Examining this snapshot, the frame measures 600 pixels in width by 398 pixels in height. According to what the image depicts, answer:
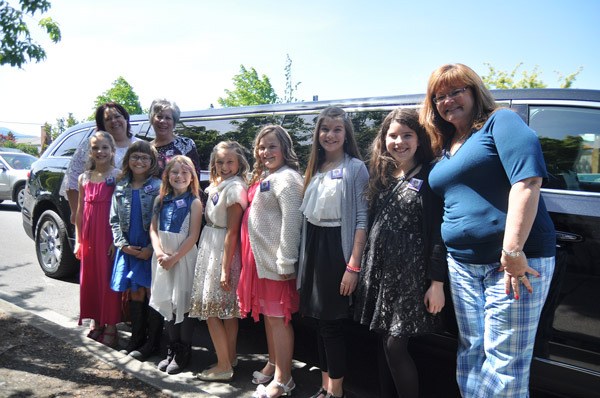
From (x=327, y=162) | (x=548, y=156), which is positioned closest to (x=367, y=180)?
(x=327, y=162)

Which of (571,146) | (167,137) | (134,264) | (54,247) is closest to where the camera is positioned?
(571,146)

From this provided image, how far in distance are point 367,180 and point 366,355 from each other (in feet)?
5.86

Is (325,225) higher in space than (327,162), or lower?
lower

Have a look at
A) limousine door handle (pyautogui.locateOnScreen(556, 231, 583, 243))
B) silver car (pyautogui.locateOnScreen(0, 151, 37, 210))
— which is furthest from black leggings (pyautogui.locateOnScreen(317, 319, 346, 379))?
silver car (pyautogui.locateOnScreen(0, 151, 37, 210))

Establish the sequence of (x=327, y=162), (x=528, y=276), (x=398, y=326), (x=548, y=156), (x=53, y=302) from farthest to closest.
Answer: (x=53, y=302) < (x=327, y=162) < (x=548, y=156) < (x=398, y=326) < (x=528, y=276)

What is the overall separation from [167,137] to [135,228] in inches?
33.6

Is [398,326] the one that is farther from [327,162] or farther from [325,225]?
[327,162]

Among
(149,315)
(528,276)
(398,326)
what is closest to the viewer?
(528,276)

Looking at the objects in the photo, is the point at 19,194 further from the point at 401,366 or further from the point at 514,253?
the point at 514,253

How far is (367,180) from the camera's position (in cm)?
280

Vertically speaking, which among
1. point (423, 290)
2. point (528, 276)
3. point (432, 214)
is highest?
point (432, 214)

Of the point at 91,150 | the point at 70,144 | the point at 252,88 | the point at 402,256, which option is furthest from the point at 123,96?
the point at 402,256

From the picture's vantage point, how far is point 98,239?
389 cm

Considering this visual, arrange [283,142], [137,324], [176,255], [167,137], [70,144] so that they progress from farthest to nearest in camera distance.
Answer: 1. [70,144]
2. [167,137]
3. [137,324]
4. [176,255]
5. [283,142]
